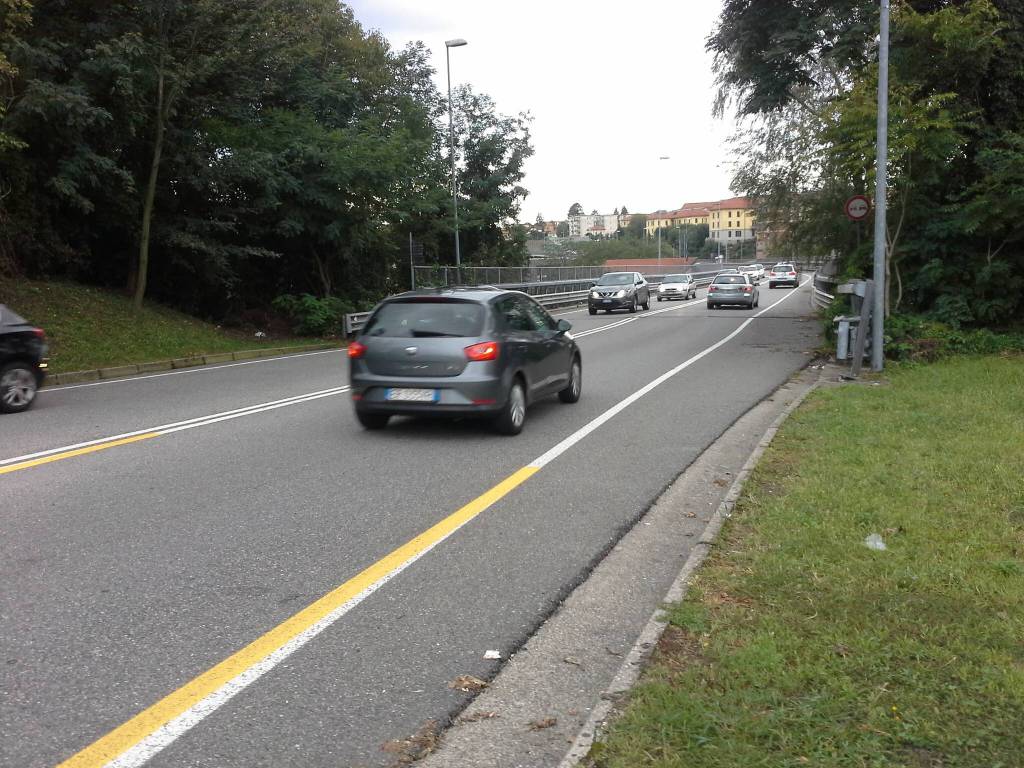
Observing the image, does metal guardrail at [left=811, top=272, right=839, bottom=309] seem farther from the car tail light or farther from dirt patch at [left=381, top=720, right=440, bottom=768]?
dirt patch at [left=381, top=720, right=440, bottom=768]

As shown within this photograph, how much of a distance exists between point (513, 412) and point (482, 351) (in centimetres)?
78

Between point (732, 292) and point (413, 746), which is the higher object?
point (732, 292)

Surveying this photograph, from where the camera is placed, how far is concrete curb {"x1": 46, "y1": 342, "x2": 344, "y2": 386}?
15.3 m

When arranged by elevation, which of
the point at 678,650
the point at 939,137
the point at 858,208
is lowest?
the point at 678,650

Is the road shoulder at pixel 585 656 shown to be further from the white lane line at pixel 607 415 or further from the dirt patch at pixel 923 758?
the white lane line at pixel 607 415

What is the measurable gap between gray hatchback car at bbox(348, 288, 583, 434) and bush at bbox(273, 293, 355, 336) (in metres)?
15.5

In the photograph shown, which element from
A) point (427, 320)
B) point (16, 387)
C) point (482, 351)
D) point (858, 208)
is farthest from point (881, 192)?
point (16, 387)

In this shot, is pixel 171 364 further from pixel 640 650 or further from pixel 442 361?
pixel 640 650

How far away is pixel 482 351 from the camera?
29.5 feet

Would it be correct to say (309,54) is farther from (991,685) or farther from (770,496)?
(991,685)

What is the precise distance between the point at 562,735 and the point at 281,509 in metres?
3.60

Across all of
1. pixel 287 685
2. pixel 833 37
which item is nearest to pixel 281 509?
pixel 287 685

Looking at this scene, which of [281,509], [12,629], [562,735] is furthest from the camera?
[281,509]

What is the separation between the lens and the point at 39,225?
20.5 meters
